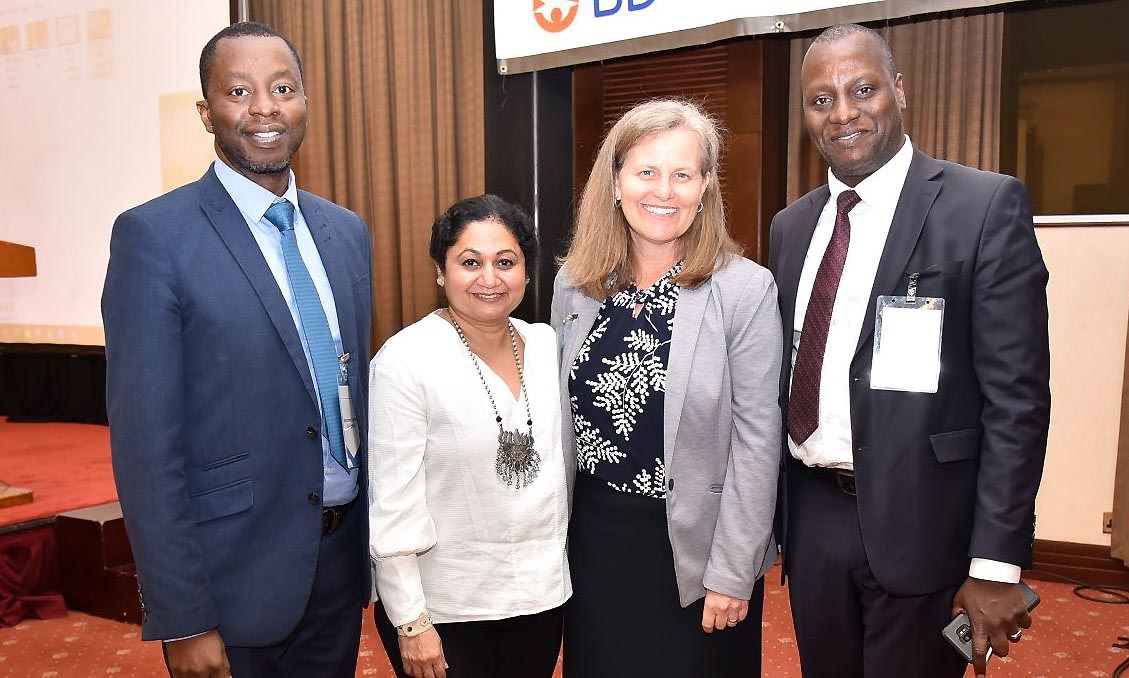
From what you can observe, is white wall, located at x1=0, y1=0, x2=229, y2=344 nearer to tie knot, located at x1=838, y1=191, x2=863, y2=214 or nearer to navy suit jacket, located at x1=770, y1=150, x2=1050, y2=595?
tie knot, located at x1=838, y1=191, x2=863, y2=214

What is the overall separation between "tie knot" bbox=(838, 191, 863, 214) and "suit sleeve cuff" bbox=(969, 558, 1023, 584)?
71 centimetres

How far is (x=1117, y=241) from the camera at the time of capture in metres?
3.98

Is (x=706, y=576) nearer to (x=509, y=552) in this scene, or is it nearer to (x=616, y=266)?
(x=509, y=552)

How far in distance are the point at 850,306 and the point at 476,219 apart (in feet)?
2.45

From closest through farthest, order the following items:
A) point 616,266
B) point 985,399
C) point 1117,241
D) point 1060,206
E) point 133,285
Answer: point 133,285
point 985,399
point 616,266
point 1117,241
point 1060,206

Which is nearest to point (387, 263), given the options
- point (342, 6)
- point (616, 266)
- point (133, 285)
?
point (342, 6)

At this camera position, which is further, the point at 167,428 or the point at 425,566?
the point at 425,566

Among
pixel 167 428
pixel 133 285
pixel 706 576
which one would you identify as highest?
pixel 133 285

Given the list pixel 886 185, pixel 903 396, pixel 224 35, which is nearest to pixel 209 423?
pixel 224 35

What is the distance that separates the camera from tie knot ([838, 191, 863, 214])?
186cm

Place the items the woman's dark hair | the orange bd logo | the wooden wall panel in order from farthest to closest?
1. the wooden wall panel
2. the orange bd logo
3. the woman's dark hair

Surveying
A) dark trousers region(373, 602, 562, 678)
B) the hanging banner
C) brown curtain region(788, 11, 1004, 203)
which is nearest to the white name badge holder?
dark trousers region(373, 602, 562, 678)

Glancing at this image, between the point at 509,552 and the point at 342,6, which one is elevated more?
the point at 342,6

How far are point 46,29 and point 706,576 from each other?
6.24 metres
